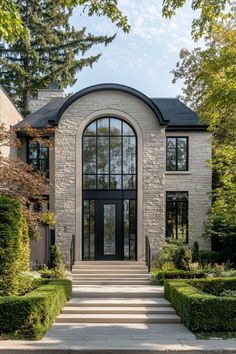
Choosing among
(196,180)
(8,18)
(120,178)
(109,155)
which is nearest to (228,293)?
(8,18)

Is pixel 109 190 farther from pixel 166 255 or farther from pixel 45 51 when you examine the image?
pixel 45 51

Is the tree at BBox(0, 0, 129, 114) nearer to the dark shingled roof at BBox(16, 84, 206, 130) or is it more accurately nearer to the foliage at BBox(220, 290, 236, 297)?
the dark shingled roof at BBox(16, 84, 206, 130)

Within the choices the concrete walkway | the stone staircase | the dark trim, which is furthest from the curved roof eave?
the concrete walkway

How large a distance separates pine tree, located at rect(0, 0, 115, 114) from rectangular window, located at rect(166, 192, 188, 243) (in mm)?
17524

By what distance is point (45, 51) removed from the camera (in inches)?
1352

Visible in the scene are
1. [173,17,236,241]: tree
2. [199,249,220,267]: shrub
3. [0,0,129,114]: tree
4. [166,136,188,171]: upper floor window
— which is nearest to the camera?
[173,17,236,241]: tree

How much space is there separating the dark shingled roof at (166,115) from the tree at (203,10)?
7883 millimetres

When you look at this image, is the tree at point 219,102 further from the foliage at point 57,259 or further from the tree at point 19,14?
the foliage at point 57,259

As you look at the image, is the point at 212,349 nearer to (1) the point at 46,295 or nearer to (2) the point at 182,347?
(2) the point at 182,347

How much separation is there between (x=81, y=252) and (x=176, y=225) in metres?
4.55

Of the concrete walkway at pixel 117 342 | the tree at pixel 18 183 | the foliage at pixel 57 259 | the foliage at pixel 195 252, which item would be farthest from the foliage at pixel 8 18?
the foliage at pixel 195 252

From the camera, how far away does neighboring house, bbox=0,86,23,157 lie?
18.1 m

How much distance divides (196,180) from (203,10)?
35.1 ft

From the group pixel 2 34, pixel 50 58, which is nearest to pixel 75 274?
pixel 2 34
